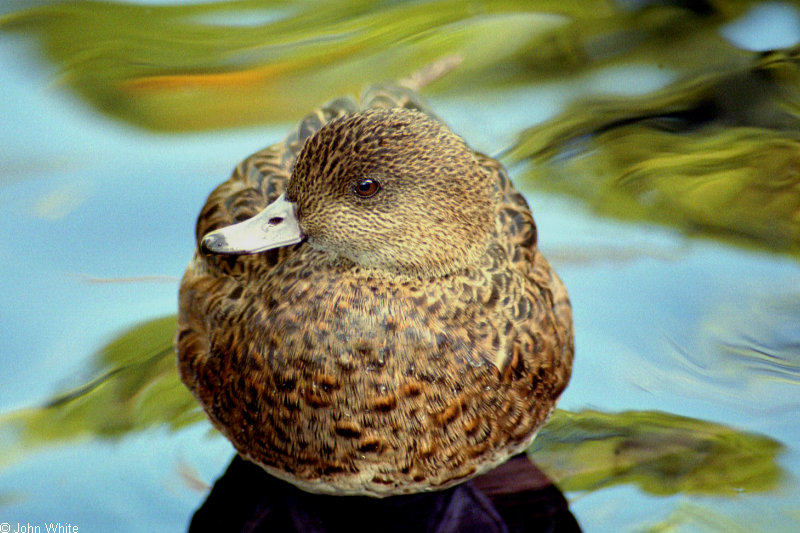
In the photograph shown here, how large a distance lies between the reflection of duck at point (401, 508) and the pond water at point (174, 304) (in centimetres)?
6

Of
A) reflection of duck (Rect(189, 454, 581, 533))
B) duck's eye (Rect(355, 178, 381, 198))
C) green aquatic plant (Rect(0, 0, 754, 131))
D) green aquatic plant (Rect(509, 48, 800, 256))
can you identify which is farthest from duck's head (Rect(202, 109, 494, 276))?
green aquatic plant (Rect(0, 0, 754, 131))

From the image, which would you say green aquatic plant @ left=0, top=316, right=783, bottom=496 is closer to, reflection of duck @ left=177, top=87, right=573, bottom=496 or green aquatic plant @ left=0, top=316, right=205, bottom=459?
green aquatic plant @ left=0, top=316, right=205, bottom=459

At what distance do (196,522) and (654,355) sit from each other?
1554mm

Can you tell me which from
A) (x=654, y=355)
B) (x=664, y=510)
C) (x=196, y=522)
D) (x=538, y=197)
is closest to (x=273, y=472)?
(x=196, y=522)

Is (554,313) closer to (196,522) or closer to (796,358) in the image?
(796,358)

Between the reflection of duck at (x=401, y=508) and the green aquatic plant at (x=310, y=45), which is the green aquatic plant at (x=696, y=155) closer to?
the green aquatic plant at (x=310, y=45)

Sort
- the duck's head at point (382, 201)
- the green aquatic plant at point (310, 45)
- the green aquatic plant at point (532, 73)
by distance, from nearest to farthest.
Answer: the duck's head at point (382, 201)
the green aquatic plant at point (532, 73)
the green aquatic plant at point (310, 45)

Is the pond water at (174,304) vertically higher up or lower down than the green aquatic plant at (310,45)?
lower down

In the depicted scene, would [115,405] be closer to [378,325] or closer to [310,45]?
[378,325]

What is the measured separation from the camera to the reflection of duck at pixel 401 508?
307 centimetres

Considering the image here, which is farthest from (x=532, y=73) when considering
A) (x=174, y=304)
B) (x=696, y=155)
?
(x=174, y=304)

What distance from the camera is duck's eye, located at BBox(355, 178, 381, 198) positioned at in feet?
8.62

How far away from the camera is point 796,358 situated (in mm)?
3496

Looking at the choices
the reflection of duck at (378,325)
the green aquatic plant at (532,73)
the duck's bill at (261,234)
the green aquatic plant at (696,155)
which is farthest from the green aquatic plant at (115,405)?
the green aquatic plant at (696,155)
